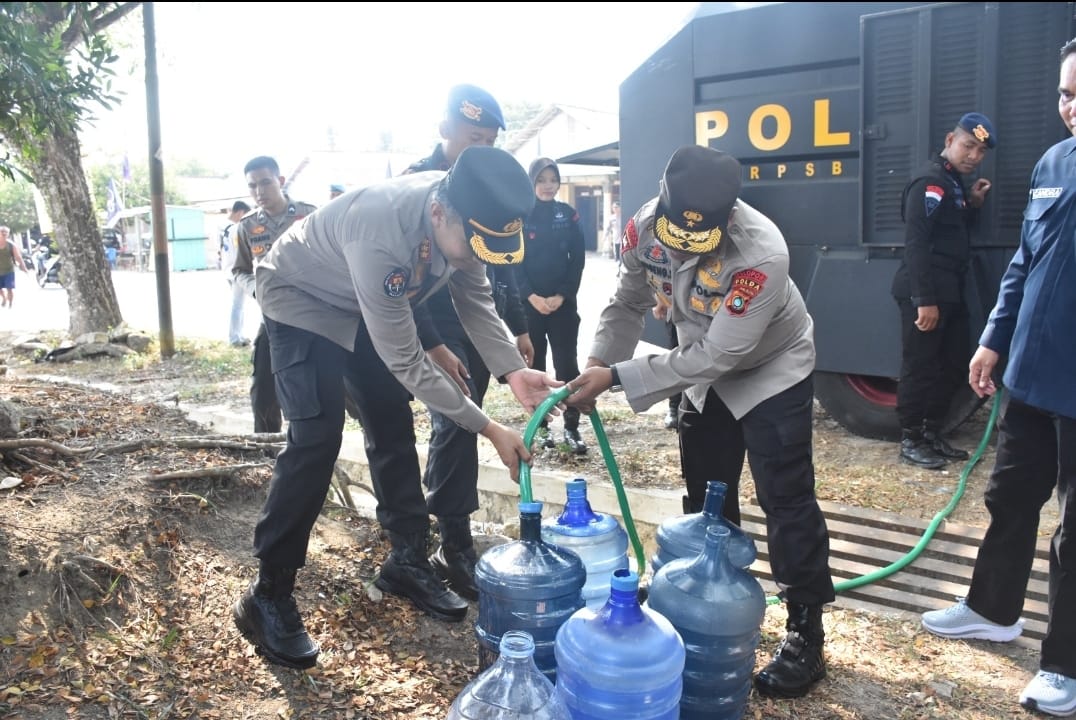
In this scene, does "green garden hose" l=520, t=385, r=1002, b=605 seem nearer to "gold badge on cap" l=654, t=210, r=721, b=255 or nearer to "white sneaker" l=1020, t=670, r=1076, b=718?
"gold badge on cap" l=654, t=210, r=721, b=255

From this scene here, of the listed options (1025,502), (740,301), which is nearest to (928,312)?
(1025,502)

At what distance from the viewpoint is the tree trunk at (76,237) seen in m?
9.98

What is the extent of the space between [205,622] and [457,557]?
3.25 feet

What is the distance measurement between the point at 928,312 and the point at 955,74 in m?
1.44

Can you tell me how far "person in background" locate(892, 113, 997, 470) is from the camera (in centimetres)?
469

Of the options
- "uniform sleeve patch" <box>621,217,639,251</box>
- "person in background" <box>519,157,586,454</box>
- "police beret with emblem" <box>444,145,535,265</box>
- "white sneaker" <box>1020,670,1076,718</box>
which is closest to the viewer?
"police beret with emblem" <box>444,145,535,265</box>

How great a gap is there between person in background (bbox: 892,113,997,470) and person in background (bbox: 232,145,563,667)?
2.76 metres

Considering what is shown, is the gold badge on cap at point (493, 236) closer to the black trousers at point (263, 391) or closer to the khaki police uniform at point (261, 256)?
the black trousers at point (263, 391)

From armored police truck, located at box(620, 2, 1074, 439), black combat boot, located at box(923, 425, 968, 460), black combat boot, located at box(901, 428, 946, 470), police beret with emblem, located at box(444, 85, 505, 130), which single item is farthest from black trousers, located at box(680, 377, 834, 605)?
armored police truck, located at box(620, 2, 1074, 439)

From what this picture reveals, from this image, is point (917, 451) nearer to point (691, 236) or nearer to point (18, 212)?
point (691, 236)

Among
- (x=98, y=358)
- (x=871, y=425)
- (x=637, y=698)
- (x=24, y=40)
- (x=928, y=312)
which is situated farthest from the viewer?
(x=98, y=358)

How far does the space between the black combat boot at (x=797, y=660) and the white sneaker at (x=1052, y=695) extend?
2.28ft

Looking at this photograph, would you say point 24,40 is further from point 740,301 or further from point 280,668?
point 740,301

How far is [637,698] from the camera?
2.18 meters
